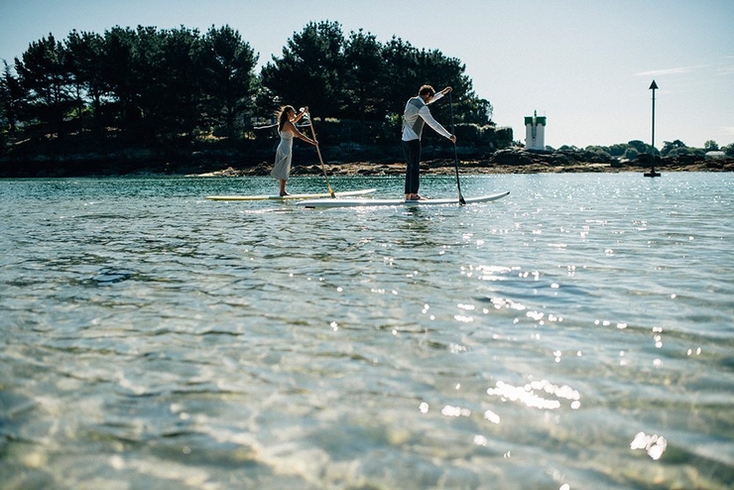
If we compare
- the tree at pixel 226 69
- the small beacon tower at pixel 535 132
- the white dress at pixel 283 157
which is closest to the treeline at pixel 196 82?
the tree at pixel 226 69

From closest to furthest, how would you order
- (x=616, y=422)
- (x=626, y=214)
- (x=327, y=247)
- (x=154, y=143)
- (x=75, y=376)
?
(x=616, y=422) → (x=75, y=376) → (x=327, y=247) → (x=626, y=214) → (x=154, y=143)

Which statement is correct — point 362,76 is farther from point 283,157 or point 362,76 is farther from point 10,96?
point 283,157

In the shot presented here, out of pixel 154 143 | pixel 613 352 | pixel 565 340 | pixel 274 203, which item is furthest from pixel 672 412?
pixel 154 143

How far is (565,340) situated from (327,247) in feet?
18.3

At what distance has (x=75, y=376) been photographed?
372 cm

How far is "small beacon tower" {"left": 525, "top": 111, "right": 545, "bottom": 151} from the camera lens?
90188 mm

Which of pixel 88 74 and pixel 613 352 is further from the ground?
pixel 88 74

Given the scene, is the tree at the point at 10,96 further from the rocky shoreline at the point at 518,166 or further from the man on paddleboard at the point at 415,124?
the man on paddleboard at the point at 415,124

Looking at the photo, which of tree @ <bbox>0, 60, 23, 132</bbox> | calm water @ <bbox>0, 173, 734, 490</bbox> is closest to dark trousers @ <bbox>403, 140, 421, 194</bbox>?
calm water @ <bbox>0, 173, 734, 490</bbox>

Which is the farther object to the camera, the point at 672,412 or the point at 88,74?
the point at 88,74

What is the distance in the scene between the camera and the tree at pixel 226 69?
74.2 m

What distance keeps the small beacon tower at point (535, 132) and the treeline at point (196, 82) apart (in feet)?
33.3

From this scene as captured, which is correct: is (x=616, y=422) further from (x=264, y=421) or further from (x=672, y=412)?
(x=264, y=421)

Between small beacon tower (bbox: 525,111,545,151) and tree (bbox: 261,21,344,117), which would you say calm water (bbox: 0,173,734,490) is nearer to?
tree (bbox: 261,21,344,117)
